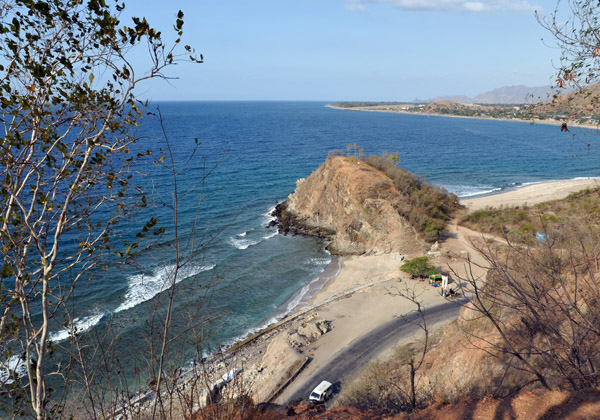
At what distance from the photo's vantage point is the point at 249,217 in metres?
45.2

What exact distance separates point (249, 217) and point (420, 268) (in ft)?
74.6

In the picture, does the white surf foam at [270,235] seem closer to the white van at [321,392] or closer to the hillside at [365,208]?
the hillside at [365,208]

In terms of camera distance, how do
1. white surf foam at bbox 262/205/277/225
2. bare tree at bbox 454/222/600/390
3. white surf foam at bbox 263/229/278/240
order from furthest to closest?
white surf foam at bbox 262/205/277/225
white surf foam at bbox 263/229/278/240
bare tree at bbox 454/222/600/390

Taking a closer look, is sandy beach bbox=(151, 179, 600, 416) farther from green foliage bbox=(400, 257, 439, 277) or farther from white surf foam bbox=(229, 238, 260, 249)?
white surf foam bbox=(229, 238, 260, 249)

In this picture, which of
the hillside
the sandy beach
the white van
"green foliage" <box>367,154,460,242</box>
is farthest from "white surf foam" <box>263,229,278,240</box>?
the white van

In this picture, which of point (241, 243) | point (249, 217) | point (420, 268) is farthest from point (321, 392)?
point (249, 217)

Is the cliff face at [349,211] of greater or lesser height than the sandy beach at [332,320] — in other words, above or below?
above

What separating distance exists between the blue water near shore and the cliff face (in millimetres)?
2741

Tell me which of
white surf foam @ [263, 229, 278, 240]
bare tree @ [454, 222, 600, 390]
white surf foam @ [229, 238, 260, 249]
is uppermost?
bare tree @ [454, 222, 600, 390]

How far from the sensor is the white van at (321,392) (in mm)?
16484

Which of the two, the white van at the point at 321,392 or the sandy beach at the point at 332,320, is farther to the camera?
the sandy beach at the point at 332,320

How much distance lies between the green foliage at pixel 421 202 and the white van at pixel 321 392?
21.4 meters

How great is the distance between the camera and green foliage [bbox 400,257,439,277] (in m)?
28.9

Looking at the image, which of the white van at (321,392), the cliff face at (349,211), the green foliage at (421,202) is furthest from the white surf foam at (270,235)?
the white van at (321,392)
